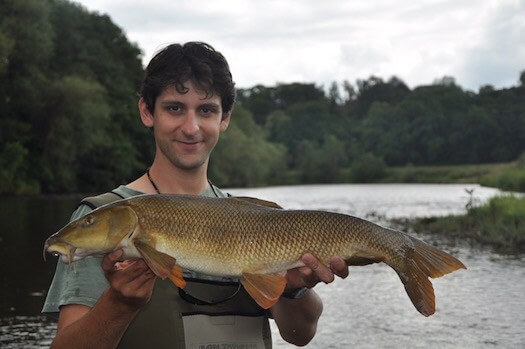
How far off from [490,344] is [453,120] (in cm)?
12494

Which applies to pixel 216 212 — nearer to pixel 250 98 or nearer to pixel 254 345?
pixel 254 345

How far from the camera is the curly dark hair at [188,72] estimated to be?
12.1 ft

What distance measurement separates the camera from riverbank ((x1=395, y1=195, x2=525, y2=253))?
1978 centimetres

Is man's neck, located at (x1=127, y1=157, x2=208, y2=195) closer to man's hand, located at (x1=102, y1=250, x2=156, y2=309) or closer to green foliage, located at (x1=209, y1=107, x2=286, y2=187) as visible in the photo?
man's hand, located at (x1=102, y1=250, x2=156, y2=309)

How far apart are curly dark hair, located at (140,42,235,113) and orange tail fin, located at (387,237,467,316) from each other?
3.97ft

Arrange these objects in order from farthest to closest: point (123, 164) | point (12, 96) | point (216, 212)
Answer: point (123, 164), point (12, 96), point (216, 212)

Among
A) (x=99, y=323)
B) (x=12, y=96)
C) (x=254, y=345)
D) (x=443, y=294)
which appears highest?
(x=12, y=96)

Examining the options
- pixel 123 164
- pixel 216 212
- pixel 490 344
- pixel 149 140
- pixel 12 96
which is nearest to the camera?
pixel 216 212

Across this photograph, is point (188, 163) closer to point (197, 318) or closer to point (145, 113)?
point (145, 113)

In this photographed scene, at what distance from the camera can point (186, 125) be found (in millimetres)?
3627

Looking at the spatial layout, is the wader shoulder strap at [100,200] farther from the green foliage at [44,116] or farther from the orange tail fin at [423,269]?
the green foliage at [44,116]

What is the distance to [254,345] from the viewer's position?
361cm

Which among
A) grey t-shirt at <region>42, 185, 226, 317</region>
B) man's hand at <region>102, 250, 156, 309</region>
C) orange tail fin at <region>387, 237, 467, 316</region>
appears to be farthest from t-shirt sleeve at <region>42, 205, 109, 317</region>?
orange tail fin at <region>387, 237, 467, 316</region>

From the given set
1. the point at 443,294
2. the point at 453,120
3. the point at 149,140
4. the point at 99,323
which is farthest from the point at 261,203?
the point at 453,120
